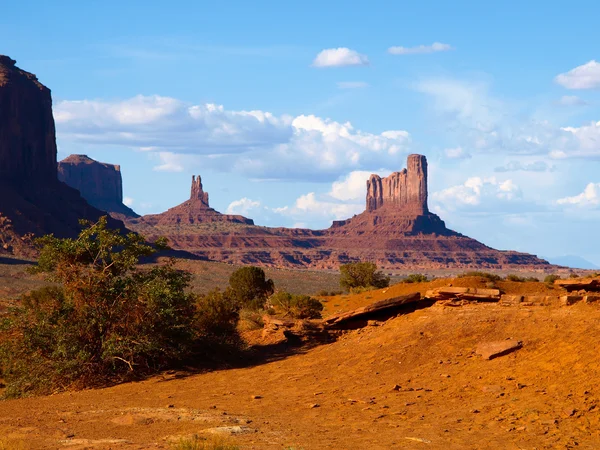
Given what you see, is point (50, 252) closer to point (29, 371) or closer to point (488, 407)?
point (29, 371)

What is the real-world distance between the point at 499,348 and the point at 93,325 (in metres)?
11.0

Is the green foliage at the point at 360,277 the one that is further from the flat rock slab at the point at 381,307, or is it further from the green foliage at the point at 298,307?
the flat rock slab at the point at 381,307

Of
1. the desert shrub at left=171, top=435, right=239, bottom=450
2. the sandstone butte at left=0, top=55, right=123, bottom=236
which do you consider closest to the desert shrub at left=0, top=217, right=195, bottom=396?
the desert shrub at left=171, top=435, right=239, bottom=450

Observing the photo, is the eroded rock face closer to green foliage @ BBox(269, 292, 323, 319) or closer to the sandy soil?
green foliage @ BBox(269, 292, 323, 319)

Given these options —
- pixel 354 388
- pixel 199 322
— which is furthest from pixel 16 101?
pixel 354 388

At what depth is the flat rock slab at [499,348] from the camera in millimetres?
17891

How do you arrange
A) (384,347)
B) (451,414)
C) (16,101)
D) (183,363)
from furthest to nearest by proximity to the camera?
(16,101) → (183,363) → (384,347) → (451,414)

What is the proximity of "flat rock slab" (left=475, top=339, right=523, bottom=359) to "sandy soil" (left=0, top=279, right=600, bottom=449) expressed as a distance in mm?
205

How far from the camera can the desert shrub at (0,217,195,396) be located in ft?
69.9

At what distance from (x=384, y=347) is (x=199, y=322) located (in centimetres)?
707

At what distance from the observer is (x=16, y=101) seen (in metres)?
135

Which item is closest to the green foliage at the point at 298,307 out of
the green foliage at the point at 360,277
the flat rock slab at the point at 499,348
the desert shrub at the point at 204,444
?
the flat rock slab at the point at 499,348

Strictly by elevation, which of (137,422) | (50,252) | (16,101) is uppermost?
(16,101)

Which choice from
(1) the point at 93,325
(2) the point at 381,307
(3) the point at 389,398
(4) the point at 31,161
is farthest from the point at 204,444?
(4) the point at 31,161
